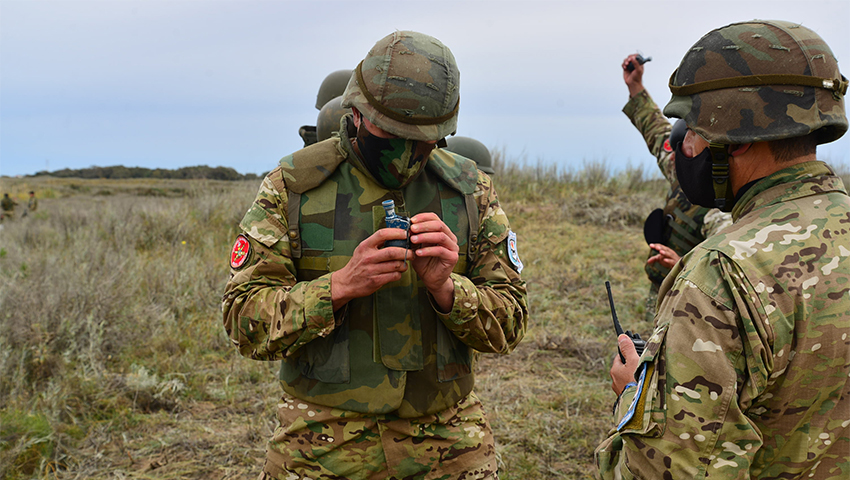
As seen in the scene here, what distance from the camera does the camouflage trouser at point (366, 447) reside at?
209cm

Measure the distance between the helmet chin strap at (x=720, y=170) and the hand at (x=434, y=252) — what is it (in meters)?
0.79

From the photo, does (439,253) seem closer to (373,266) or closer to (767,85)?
(373,266)

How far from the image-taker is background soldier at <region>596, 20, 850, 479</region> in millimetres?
1351

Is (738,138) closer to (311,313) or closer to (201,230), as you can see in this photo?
(311,313)

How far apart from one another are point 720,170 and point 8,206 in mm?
14507

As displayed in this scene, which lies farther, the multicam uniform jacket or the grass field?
the grass field

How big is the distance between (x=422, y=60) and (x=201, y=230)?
9.12m

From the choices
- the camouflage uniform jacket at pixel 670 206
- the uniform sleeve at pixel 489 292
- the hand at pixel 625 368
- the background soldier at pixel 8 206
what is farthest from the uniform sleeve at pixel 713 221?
the background soldier at pixel 8 206

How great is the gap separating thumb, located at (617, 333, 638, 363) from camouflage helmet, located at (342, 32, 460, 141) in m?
0.89

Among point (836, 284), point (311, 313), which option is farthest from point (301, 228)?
point (836, 284)

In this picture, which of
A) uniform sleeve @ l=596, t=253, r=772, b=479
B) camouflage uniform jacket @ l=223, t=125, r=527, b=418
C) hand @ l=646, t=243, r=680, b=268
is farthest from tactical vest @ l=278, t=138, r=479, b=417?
hand @ l=646, t=243, r=680, b=268

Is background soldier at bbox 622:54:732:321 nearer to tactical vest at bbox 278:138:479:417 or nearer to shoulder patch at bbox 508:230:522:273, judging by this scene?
shoulder patch at bbox 508:230:522:273

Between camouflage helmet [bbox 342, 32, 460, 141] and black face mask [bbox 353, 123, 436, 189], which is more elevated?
camouflage helmet [bbox 342, 32, 460, 141]

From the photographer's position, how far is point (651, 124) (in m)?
4.44
